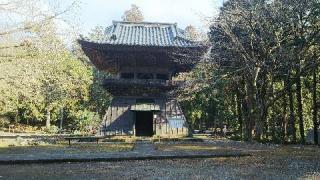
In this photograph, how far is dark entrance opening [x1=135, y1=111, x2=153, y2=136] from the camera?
27078 millimetres

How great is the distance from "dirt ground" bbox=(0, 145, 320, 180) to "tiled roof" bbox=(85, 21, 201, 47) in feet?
42.4

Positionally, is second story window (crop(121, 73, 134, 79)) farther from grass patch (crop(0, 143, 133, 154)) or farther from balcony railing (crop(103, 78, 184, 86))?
grass patch (crop(0, 143, 133, 154))

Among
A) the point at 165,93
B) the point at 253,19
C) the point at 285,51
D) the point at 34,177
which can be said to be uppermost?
the point at 253,19

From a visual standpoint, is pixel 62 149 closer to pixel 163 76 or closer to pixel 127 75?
pixel 127 75

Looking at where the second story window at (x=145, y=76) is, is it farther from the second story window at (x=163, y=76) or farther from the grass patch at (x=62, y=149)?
the grass patch at (x=62, y=149)

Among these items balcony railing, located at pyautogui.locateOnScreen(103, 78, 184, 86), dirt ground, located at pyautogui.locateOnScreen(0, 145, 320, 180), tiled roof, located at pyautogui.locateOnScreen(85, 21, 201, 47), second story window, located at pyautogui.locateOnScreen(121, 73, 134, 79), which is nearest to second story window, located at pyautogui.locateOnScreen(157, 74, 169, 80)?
balcony railing, located at pyautogui.locateOnScreen(103, 78, 184, 86)

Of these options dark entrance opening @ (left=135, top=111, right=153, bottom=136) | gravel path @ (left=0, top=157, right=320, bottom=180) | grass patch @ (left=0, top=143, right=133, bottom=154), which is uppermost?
dark entrance opening @ (left=135, top=111, right=153, bottom=136)

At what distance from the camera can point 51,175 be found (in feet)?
28.1

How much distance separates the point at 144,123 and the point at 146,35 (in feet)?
20.6

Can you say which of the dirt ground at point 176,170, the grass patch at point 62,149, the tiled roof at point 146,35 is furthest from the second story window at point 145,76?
the dirt ground at point 176,170

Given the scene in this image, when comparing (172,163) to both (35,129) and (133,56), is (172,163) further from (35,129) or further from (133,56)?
(35,129)

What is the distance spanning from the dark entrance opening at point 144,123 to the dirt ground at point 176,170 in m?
15.7

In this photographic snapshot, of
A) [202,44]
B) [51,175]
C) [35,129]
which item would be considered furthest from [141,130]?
[35,129]

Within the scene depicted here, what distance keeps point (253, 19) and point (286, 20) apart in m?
2.00
